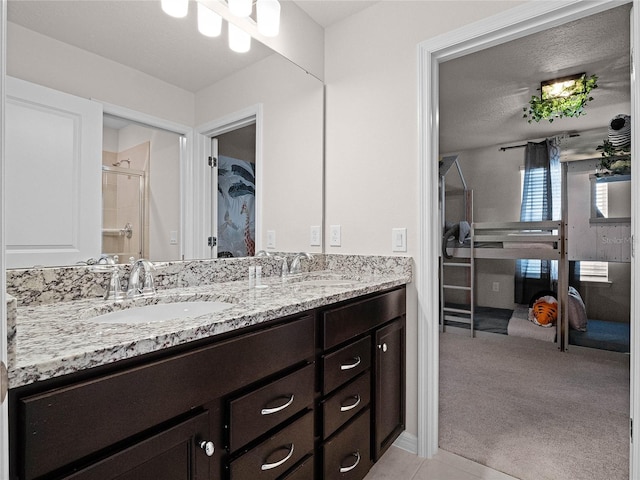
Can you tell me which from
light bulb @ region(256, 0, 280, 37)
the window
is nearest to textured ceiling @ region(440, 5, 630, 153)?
light bulb @ region(256, 0, 280, 37)

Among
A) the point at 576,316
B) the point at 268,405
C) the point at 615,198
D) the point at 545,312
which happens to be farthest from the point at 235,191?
the point at 615,198

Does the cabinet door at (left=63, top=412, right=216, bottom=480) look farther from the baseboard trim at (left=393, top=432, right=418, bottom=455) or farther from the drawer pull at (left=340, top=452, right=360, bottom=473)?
the baseboard trim at (left=393, top=432, right=418, bottom=455)

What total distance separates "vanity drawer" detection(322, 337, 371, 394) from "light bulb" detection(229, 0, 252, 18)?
5.16ft

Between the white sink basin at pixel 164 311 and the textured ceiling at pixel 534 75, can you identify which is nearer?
the white sink basin at pixel 164 311

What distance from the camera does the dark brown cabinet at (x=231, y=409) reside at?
1.95 feet

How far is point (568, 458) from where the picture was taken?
1751 millimetres

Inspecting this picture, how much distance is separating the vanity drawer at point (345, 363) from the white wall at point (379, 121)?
0.49m

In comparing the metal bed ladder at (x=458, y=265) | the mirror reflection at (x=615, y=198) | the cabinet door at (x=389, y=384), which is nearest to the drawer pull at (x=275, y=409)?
the cabinet door at (x=389, y=384)

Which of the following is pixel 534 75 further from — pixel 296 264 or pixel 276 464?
pixel 276 464

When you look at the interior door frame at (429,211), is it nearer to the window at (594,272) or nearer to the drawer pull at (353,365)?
the drawer pull at (353,365)

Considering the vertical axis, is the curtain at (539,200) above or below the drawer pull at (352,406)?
above

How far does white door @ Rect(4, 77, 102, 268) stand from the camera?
3.30ft

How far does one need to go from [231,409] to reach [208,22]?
1.57m

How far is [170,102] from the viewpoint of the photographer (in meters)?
1.45
